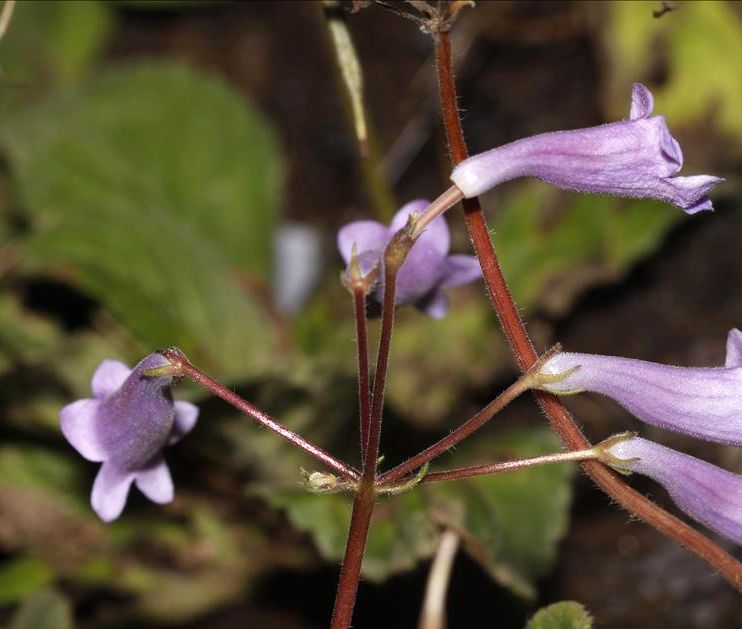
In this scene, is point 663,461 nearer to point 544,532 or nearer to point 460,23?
point 544,532

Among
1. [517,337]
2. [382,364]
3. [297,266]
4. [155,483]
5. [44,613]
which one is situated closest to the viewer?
[382,364]

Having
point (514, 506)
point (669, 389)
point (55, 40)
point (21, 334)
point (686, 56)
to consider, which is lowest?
point (669, 389)

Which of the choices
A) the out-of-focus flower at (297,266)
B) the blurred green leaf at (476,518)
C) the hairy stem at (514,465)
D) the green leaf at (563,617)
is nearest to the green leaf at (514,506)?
the blurred green leaf at (476,518)

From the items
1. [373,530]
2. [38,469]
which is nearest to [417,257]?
[373,530]

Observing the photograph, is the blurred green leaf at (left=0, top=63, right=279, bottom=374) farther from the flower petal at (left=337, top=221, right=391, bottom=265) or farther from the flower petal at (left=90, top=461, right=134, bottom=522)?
the flower petal at (left=337, top=221, right=391, bottom=265)

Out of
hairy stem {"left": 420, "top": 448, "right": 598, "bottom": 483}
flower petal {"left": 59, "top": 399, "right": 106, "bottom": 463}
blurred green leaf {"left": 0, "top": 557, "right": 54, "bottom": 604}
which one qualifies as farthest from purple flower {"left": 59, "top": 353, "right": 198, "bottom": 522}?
blurred green leaf {"left": 0, "top": 557, "right": 54, "bottom": 604}

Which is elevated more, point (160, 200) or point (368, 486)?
point (160, 200)

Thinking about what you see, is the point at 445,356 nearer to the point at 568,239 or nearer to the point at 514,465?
the point at 568,239

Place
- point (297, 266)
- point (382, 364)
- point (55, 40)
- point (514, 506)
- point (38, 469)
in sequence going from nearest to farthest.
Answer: point (382, 364) < point (514, 506) < point (38, 469) < point (297, 266) < point (55, 40)
